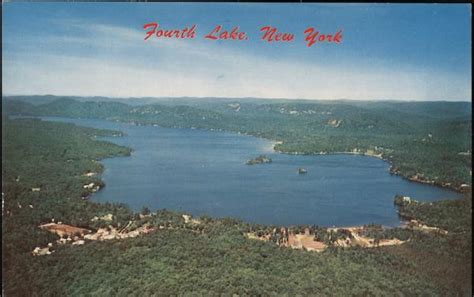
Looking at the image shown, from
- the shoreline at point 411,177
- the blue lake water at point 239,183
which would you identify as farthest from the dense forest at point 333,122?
the blue lake water at point 239,183

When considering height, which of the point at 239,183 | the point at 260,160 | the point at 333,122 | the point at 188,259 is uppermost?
the point at 333,122

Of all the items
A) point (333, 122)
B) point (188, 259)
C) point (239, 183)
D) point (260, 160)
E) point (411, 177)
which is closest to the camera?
point (188, 259)

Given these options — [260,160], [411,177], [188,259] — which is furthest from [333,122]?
[188,259]

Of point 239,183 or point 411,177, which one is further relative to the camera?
point 411,177

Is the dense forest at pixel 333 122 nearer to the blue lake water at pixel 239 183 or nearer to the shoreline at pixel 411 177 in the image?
the shoreline at pixel 411 177

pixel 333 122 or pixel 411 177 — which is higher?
pixel 333 122

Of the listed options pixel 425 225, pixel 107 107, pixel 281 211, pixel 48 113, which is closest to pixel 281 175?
pixel 281 211

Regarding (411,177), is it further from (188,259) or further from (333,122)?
(188,259)
